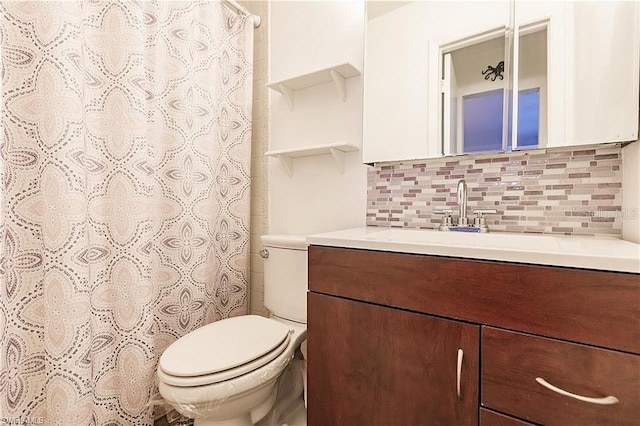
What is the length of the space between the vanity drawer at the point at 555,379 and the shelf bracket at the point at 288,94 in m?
1.32

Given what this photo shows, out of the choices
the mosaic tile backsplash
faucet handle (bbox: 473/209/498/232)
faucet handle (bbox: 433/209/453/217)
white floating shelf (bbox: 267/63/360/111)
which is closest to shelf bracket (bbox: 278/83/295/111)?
white floating shelf (bbox: 267/63/360/111)

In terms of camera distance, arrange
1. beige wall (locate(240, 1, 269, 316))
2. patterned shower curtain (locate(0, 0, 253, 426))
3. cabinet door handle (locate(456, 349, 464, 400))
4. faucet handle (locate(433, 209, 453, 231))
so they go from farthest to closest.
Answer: beige wall (locate(240, 1, 269, 316)) → faucet handle (locate(433, 209, 453, 231)) → patterned shower curtain (locate(0, 0, 253, 426)) → cabinet door handle (locate(456, 349, 464, 400))

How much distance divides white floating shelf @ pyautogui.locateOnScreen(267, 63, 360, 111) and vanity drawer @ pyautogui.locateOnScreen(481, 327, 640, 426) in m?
1.11

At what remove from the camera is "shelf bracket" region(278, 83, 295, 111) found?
1586 millimetres

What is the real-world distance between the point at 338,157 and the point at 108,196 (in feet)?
2.95

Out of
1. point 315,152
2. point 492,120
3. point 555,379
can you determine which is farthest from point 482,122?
point 555,379

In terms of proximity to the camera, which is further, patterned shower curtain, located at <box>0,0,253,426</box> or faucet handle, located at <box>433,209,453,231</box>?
faucet handle, located at <box>433,209,453,231</box>

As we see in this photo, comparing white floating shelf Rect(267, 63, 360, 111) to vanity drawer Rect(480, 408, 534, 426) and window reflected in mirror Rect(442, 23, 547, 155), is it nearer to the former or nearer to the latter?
window reflected in mirror Rect(442, 23, 547, 155)

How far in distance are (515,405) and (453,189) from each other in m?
0.72

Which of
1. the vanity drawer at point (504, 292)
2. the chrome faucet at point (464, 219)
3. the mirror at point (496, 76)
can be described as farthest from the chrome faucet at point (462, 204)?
the vanity drawer at point (504, 292)

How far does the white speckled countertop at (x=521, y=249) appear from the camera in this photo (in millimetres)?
601

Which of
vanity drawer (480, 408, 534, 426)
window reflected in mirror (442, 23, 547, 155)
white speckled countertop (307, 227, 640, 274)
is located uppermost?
window reflected in mirror (442, 23, 547, 155)

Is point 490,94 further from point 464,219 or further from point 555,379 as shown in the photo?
point 555,379

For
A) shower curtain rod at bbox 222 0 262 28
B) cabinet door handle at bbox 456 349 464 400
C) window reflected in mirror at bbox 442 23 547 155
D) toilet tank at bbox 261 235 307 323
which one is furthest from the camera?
shower curtain rod at bbox 222 0 262 28
